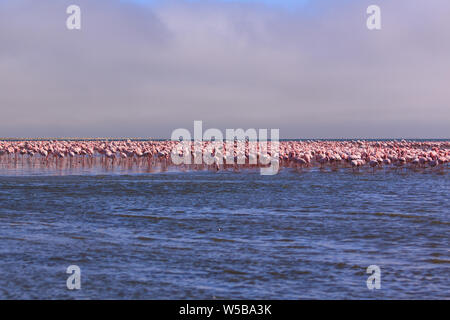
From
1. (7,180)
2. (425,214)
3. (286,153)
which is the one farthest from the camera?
(286,153)

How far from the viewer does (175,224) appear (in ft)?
42.3

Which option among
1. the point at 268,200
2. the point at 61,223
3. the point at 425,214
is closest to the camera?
the point at 61,223

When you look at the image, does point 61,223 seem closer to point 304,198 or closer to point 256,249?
point 256,249

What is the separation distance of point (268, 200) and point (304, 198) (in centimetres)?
142

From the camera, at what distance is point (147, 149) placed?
4322 centimetres

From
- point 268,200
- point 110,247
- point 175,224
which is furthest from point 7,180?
point 110,247

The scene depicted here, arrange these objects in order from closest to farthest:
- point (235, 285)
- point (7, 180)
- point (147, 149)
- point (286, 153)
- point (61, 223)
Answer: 1. point (235, 285)
2. point (61, 223)
3. point (7, 180)
4. point (286, 153)
5. point (147, 149)

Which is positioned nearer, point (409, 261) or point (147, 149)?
point (409, 261)

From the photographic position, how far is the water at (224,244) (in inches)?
299

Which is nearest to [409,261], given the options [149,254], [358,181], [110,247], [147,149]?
[149,254]

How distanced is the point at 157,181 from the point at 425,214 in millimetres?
14020

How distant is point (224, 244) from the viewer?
414 inches

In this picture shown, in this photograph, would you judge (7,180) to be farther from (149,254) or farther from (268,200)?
(149,254)

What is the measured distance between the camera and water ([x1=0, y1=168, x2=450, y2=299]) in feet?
24.9
